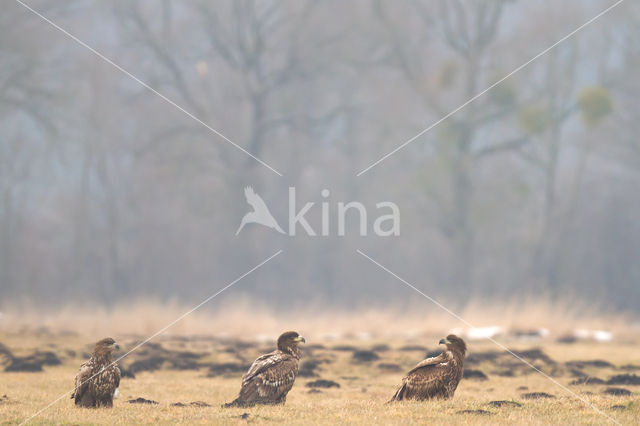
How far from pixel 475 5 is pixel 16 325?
2188 centimetres

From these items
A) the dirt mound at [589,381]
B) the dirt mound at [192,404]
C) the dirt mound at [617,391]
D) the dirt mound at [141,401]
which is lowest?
the dirt mound at [192,404]

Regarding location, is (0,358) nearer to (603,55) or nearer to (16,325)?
(16,325)

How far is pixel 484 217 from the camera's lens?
128 feet

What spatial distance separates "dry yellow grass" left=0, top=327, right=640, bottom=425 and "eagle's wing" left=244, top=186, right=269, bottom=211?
56.9 feet

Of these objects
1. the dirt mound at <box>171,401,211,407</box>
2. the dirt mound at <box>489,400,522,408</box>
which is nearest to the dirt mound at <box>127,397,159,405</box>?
the dirt mound at <box>171,401,211,407</box>

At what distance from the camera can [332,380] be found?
15.9 metres

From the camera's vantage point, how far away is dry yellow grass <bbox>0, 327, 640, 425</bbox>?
1006 cm

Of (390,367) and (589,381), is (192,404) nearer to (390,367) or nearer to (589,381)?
(390,367)

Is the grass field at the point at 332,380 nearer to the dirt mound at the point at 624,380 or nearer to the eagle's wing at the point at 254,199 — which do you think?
the dirt mound at the point at 624,380

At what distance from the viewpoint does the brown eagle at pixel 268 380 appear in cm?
1088

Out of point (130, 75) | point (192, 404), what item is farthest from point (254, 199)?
point (192, 404)

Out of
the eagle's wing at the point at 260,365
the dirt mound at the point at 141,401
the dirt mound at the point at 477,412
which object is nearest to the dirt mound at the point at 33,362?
the dirt mound at the point at 141,401

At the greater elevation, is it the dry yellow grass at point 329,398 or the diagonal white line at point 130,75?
the diagonal white line at point 130,75

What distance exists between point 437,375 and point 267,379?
2.10 metres
